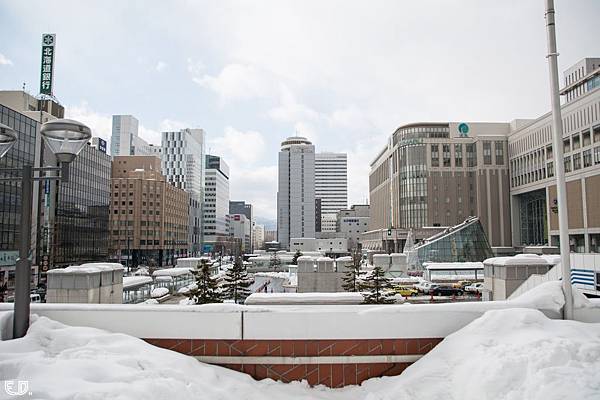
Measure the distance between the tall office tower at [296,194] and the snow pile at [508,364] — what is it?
479 ft

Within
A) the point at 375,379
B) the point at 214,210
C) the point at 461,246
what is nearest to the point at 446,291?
the point at 461,246

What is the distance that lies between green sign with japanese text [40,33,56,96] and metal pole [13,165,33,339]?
54939 mm

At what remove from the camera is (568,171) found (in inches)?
2216

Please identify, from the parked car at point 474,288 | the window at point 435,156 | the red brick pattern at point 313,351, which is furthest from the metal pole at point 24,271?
the window at point 435,156

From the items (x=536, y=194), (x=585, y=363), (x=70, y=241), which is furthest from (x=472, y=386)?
(x=536, y=194)

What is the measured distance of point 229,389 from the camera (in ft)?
18.6

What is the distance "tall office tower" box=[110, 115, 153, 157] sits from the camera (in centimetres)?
14512

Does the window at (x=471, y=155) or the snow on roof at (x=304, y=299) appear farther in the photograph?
the window at (x=471, y=155)

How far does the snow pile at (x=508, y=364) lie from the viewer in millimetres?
4598

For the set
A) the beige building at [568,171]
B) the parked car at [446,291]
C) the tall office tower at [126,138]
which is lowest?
the parked car at [446,291]

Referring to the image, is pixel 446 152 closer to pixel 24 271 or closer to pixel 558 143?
pixel 558 143

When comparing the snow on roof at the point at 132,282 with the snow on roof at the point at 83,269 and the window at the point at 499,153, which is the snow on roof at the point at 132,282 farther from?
the window at the point at 499,153

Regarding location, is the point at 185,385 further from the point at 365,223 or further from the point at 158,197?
the point at 365,223

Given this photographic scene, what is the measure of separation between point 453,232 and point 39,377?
2165 inches
